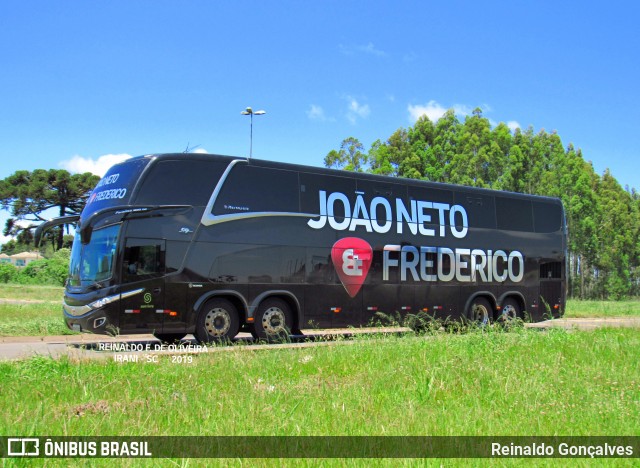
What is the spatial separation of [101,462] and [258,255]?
10.1 m

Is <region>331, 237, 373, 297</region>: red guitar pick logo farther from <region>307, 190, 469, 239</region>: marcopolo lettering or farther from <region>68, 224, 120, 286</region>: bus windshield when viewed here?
<region>68, 224, 120, 286</region>: bus windshield

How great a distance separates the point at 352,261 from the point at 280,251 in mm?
2083

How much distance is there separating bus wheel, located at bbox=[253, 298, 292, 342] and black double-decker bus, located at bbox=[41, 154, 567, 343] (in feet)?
0.09

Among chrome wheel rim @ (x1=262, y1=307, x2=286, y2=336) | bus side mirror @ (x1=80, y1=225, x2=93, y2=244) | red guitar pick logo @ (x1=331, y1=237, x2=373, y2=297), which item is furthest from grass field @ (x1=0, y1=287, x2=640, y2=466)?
red guitar pick logo @ (x1=331, y1=237, x2=373, y2=297)

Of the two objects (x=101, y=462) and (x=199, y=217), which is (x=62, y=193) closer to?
(x=199, y=217)

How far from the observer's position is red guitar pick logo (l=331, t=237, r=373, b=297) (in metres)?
16.2

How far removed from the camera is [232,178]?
48.4ft

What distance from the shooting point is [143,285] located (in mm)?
13539

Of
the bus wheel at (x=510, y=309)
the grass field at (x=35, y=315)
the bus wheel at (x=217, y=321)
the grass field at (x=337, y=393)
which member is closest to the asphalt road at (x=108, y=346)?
the bus wheel at (x=217, y=321)

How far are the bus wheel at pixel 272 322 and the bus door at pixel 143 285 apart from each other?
2.30 meters

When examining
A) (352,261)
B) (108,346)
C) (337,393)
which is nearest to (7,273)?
→ (108,346)

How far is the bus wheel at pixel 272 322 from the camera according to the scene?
15016 millimetres

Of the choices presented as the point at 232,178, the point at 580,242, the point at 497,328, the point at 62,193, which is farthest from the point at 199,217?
the point at 62,193

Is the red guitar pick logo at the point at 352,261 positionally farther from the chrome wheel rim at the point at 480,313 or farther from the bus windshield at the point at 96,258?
the bus windshield at the point at 96,258
